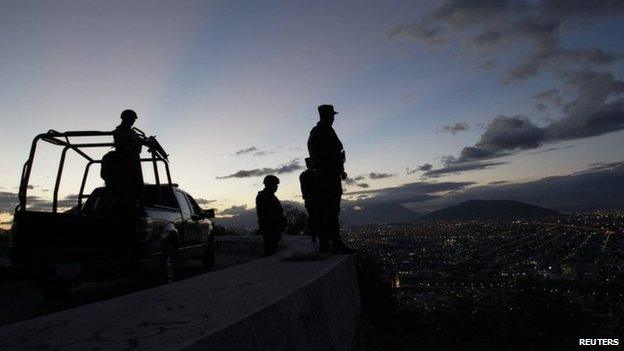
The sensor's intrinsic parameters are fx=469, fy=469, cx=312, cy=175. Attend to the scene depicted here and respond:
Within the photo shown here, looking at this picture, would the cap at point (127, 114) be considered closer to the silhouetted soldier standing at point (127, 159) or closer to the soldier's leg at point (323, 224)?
the silhouetted soldier standing at point (127, 159)

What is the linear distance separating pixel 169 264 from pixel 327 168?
9.50 feet

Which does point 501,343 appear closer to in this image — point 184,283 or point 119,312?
point 184,283

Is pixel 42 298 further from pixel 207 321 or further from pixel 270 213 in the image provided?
pixel 207 321

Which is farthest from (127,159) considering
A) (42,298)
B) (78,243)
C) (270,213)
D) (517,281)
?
(517,281)

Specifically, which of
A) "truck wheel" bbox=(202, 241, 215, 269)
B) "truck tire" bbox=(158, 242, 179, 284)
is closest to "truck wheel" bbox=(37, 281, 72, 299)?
"truck tire" bbox=(158, 242, 179, 284)

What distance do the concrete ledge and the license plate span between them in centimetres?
179

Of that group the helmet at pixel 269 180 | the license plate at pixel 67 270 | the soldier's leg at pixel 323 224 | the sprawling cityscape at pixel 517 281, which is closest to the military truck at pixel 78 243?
the license plate at pixel 67 270

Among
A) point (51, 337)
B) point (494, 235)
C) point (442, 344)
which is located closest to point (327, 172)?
point (442, 344)

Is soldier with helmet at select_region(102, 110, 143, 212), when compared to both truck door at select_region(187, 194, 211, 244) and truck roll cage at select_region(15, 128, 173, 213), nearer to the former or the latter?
truck roll cage at select_region(15, 128, 173, 213)

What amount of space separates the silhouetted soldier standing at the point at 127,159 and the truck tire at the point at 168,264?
3.44 feet

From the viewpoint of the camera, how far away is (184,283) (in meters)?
5.36

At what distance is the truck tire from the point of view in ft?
22.7

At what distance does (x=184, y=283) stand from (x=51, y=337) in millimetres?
2539

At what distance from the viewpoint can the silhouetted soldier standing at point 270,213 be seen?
1002 cm
